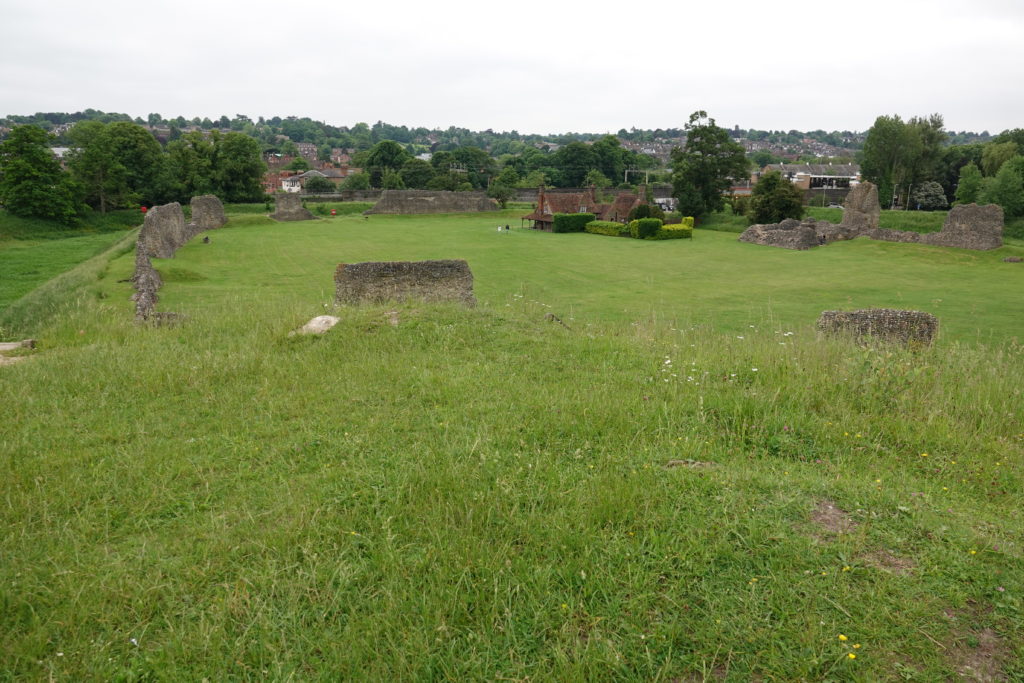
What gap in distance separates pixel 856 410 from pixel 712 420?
168cm

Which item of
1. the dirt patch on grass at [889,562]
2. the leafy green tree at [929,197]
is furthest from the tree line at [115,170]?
the leafy green tree at [929,197]

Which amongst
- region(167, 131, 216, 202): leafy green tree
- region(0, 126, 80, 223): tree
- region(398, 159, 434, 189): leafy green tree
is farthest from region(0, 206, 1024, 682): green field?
region(398, 159, 434, 189): leafy green tree

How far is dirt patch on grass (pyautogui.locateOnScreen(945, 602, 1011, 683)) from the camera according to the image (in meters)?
2.72

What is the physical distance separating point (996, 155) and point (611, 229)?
1559 inches

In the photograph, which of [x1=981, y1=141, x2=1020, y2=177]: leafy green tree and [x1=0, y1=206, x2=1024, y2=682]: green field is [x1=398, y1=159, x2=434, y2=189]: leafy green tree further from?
[x1=0, y1=206, x2=1024, y2=682]: green field

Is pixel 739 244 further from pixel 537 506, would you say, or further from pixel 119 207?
pixel 119 207

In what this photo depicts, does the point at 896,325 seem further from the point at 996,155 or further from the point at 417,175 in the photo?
the point at 417,175

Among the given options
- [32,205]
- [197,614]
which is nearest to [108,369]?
[197,614]

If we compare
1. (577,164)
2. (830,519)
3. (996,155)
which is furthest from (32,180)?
(577,164)

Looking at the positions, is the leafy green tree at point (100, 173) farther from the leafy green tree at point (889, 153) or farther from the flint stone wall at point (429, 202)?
the leafy green tree at point (889, 153)

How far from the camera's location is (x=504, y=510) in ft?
13.2

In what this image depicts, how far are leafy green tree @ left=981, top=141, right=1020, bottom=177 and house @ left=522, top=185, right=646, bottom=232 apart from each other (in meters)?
33.7

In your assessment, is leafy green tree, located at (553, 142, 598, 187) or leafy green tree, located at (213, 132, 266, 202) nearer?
leafy green tree, located at (213, 132, 266, 202)

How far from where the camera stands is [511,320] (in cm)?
1008
